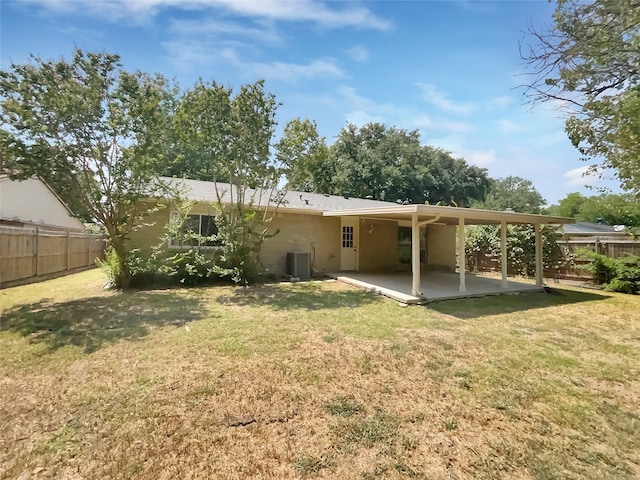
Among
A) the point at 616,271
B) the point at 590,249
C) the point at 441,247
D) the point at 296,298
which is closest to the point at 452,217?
the point at 296,298

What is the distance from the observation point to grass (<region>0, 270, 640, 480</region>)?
2443 mm

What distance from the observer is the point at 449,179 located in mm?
29375

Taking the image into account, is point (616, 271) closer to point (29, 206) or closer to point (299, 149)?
point (299, 149)

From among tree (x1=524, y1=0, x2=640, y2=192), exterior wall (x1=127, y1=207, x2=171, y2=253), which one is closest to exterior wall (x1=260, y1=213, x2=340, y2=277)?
exterior wall (x1=127, y1=207, x2=171, y2=253)

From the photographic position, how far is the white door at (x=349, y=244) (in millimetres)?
12867

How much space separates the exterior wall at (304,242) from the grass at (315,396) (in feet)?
16.8

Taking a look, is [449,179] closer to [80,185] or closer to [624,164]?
[624,164]

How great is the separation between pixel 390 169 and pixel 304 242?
17.0m

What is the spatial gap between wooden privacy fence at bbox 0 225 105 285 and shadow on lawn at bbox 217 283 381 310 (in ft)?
20.7

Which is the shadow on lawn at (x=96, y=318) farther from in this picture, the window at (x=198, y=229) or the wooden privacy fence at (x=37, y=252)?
the wooden privacy fence at (x=37, y=252)

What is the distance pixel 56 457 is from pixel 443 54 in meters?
8.68

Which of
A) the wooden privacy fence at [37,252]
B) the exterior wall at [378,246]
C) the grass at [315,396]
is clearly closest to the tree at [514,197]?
the exterior wall at [378,246]

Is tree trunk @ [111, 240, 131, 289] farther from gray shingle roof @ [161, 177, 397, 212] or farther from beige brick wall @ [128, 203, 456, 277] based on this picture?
gray shingle roof @ [161, 177, 397, 212]

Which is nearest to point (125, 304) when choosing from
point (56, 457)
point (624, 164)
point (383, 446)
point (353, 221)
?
point (56, 457)
